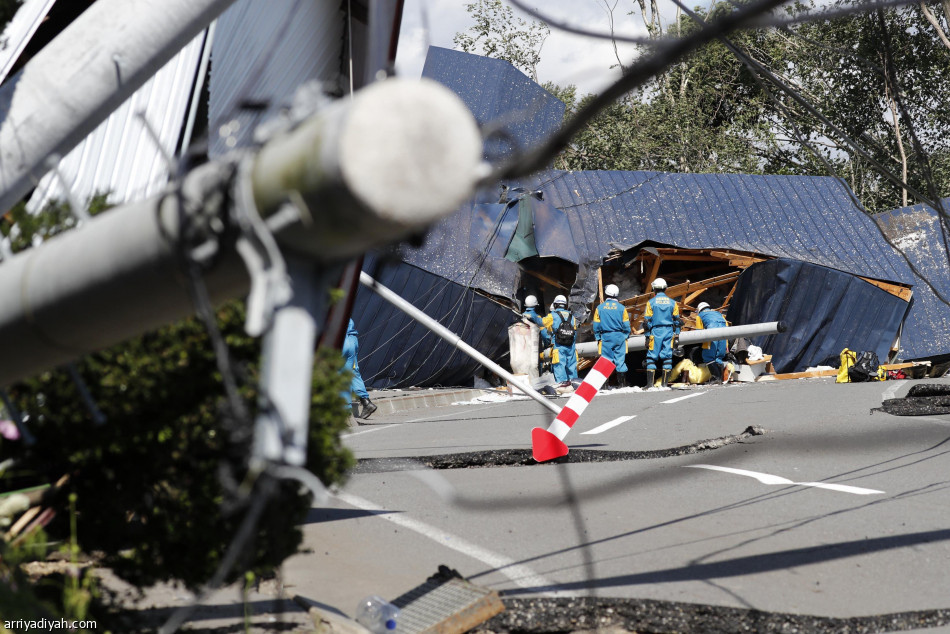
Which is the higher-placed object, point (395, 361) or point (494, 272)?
point (494, 272)

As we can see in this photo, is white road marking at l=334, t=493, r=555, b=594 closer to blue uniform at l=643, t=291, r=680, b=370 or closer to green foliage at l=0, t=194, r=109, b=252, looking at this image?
green foliage at l=0, t=194, r=109, b=252

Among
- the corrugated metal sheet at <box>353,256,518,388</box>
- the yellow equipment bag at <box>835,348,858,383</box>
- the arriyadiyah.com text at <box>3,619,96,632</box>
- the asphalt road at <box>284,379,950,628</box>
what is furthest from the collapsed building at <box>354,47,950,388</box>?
the arriyadiyah.com text at <box>3,619,96,632</box>

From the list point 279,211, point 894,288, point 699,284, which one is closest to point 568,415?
point 279,211

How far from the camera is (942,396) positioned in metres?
11.6

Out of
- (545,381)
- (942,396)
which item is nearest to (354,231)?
(942,396)

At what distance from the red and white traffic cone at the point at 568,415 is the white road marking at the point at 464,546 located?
1705 millimetres

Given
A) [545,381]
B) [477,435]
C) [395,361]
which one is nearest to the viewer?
[477,435]

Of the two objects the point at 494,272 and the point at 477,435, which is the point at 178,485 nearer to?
the point at 477,435

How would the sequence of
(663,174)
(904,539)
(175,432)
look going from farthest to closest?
(663,174), (904,539), (175,432)

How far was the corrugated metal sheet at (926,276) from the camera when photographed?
21.0m

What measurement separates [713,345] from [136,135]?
15.7 metres

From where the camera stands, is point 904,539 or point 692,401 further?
point 692,401

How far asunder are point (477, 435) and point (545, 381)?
712 centimetres

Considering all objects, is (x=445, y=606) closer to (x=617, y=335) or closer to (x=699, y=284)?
(x=617, y=335)
